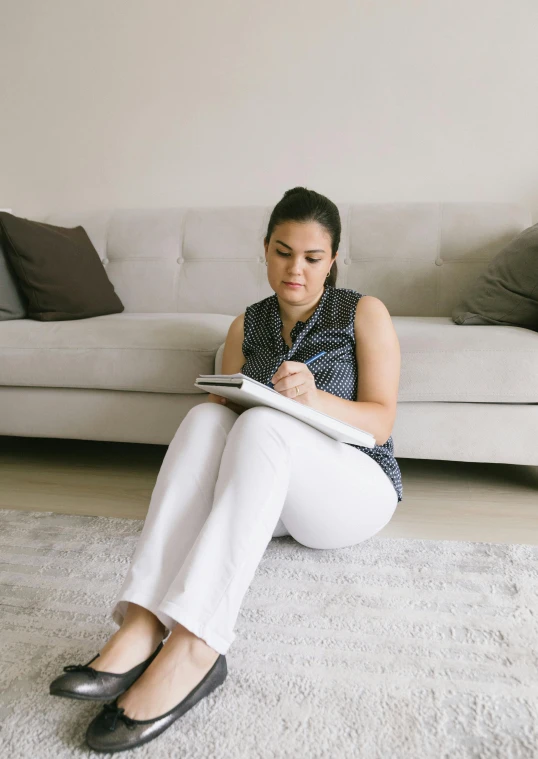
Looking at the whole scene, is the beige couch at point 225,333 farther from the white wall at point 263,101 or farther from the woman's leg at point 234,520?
the woman's leg at point 234,520

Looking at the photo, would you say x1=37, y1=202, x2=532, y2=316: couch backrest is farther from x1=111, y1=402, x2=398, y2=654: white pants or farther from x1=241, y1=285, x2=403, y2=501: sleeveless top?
x1=111, y1=402, x2=398, y2=654: white pants

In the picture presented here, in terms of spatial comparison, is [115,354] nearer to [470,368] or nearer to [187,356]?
[187,356]

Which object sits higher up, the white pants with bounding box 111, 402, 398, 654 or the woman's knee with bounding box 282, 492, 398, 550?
the white pants with bounding box 111, 402, 398, 654

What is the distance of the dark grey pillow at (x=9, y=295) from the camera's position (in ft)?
7.08

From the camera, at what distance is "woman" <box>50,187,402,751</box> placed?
2.67ft

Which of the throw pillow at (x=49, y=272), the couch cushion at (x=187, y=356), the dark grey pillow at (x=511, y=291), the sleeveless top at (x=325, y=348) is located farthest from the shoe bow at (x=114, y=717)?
the throw pillow at (x=49, y=272)

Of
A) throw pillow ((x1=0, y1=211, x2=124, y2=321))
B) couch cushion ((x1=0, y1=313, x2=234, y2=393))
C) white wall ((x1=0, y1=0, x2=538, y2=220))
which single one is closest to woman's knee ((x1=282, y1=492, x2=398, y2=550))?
couch cushion ((x1=0, y1=313, x2=234, y2=393))

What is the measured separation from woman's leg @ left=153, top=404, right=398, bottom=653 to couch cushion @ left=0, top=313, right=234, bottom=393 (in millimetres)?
662

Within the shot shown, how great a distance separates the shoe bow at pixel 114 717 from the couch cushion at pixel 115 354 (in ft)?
3.53

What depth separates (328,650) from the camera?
995 millimetres

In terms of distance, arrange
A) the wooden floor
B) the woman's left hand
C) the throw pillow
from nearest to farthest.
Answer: the woman's left hand → the wooden floor → the throw pillow

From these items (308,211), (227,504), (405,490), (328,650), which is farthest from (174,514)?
(405,490)

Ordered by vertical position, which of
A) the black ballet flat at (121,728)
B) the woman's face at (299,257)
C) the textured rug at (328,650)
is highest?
the woman's face at (299,257)

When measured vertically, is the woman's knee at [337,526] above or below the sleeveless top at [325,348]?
below
